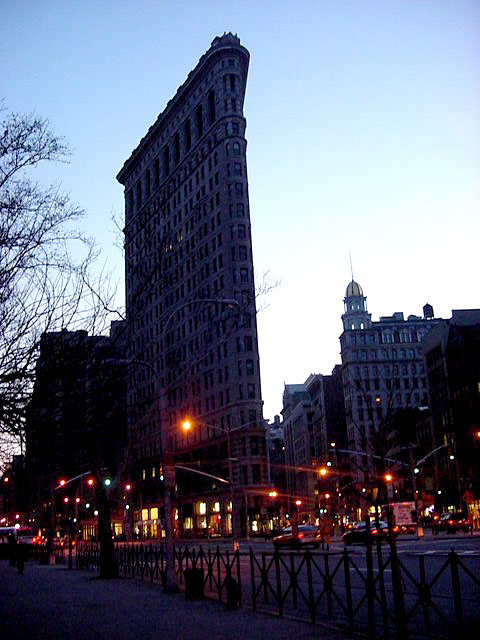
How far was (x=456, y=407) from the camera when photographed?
9075cm

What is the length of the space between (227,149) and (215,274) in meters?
16.1

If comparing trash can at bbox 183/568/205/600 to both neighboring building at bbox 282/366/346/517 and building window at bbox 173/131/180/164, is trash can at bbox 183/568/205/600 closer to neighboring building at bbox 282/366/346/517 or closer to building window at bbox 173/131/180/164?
building window at bbox 173/131/180/164

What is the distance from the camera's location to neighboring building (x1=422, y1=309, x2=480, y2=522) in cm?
8462

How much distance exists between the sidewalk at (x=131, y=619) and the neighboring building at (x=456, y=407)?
6209 cm

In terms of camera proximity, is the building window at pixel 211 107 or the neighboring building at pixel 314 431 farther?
the neighboring building at pixel 314 431

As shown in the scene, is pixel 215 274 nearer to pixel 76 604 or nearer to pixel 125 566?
pixel 125 566

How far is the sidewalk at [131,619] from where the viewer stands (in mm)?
13070

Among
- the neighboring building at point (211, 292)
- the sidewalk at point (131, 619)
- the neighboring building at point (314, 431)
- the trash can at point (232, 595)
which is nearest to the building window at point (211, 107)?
the neighboring building at point (211, 292)

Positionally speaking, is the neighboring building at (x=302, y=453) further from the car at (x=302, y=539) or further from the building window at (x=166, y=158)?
the car at (x=302, y=539)

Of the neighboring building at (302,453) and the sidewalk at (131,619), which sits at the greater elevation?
the neighboring building at (302,453)

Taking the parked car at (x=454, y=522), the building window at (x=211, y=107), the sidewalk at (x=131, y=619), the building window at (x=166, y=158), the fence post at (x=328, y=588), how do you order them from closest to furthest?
Answer: the sidewalk at (x=131, y=619) < the fence post at (x=328, y=588) < the parked car at (x=454, y=522) < the building window at (x=211, y=107) < the building window at (x=166, y=158)

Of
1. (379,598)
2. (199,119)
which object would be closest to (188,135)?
(199,119)

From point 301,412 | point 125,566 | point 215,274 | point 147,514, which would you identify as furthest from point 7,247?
point 301,412

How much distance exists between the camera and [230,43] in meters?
95.8
